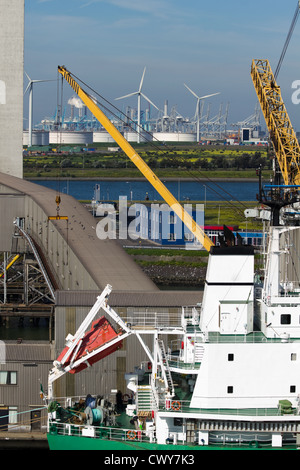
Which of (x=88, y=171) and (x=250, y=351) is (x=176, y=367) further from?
(x=88, y=171)

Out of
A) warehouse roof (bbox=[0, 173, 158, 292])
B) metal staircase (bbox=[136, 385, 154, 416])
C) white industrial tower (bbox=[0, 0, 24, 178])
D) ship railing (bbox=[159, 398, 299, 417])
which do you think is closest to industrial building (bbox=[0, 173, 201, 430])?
warehouse roof (bbox=[0, 173, 158, 292])

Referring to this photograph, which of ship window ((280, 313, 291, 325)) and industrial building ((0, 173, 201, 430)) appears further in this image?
industrial building ((0, 173, 201, 430))

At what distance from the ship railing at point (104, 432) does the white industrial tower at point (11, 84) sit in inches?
1484

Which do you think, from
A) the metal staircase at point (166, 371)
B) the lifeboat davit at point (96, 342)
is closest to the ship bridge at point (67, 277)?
the lifeboat davit at point (96, 342)

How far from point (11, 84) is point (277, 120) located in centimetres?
1824

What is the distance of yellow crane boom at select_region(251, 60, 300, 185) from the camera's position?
43812 mm

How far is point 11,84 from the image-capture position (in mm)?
53938

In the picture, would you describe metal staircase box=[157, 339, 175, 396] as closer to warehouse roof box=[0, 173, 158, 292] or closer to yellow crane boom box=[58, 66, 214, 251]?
warehouse roof box=[0, 173, 158, 292]

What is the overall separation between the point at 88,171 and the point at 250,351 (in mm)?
130593

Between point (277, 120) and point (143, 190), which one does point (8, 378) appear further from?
point (143, 190)

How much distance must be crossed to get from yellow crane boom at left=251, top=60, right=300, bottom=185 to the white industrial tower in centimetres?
1576

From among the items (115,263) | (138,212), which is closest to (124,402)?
(115,263)
